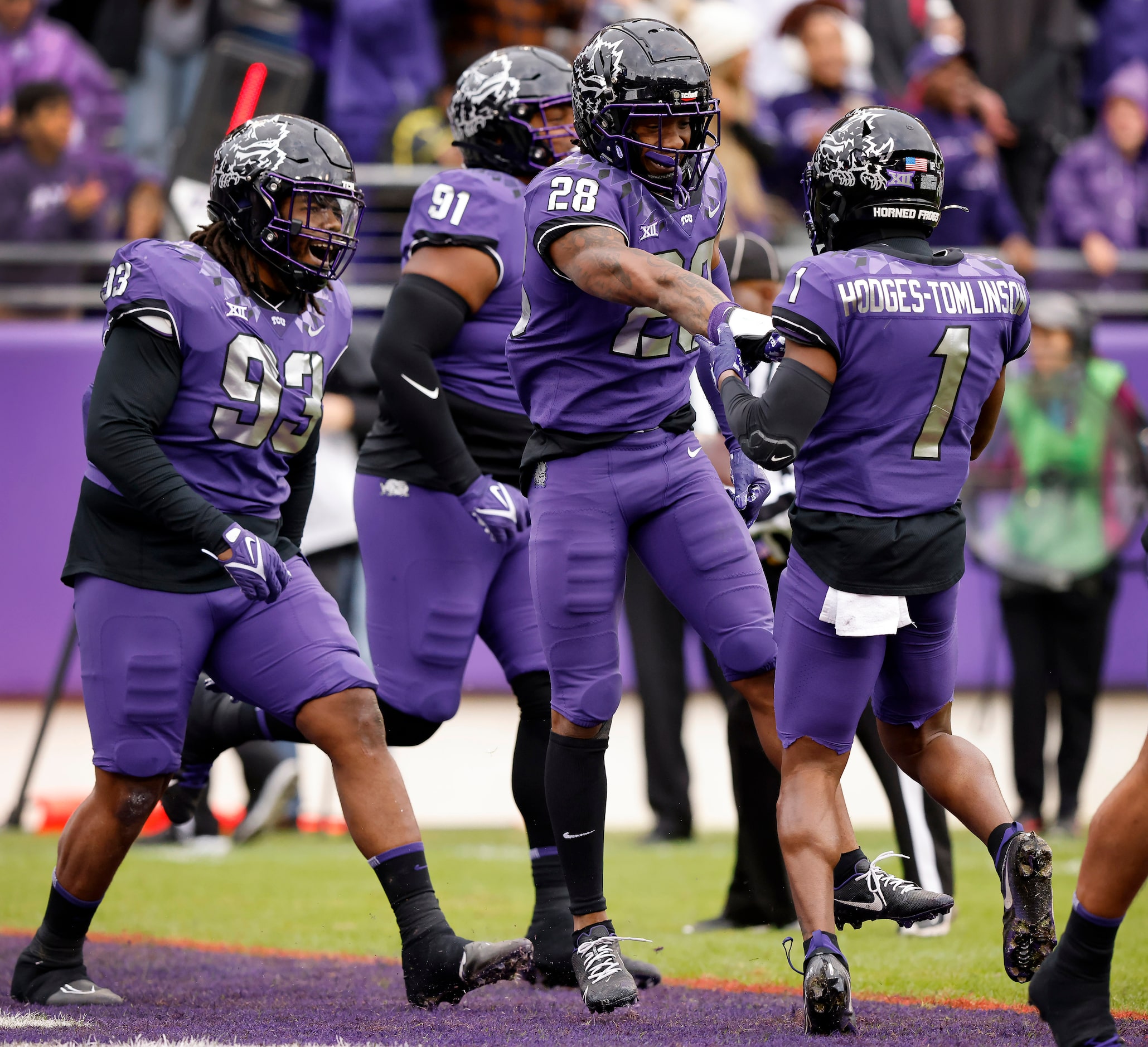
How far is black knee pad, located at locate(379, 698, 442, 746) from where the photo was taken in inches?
193

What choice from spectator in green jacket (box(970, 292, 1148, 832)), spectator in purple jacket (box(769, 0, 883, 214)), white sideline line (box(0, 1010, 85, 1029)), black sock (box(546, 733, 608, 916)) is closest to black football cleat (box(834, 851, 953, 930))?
black sock (box(546, 733, 608, 916))

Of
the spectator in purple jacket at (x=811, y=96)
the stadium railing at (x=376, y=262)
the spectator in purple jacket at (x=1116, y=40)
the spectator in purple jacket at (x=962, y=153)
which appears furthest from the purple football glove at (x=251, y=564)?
the spectator in purple jacket at (x=1116, y=40)

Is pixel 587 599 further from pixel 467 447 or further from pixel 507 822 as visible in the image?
pixel 507 822

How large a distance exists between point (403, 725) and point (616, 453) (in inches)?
48.2

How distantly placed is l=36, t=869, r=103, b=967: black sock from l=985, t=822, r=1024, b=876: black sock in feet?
7.01

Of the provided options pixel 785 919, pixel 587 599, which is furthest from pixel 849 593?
pixel 785 919

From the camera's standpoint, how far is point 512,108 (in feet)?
15.6

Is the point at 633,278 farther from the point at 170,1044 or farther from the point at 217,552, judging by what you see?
the point at 170,1044

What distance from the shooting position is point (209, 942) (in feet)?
17.0

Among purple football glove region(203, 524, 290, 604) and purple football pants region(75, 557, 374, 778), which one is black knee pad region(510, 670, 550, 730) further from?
purple football glove region(203, 524, 290, 604)

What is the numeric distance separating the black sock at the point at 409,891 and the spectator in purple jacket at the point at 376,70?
23.8 feet

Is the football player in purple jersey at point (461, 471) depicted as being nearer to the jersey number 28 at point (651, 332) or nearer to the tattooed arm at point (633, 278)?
the jersey number 28 at point (651, 332)

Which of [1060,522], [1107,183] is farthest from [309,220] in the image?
[1107,183]

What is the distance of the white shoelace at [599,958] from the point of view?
3953 mm
